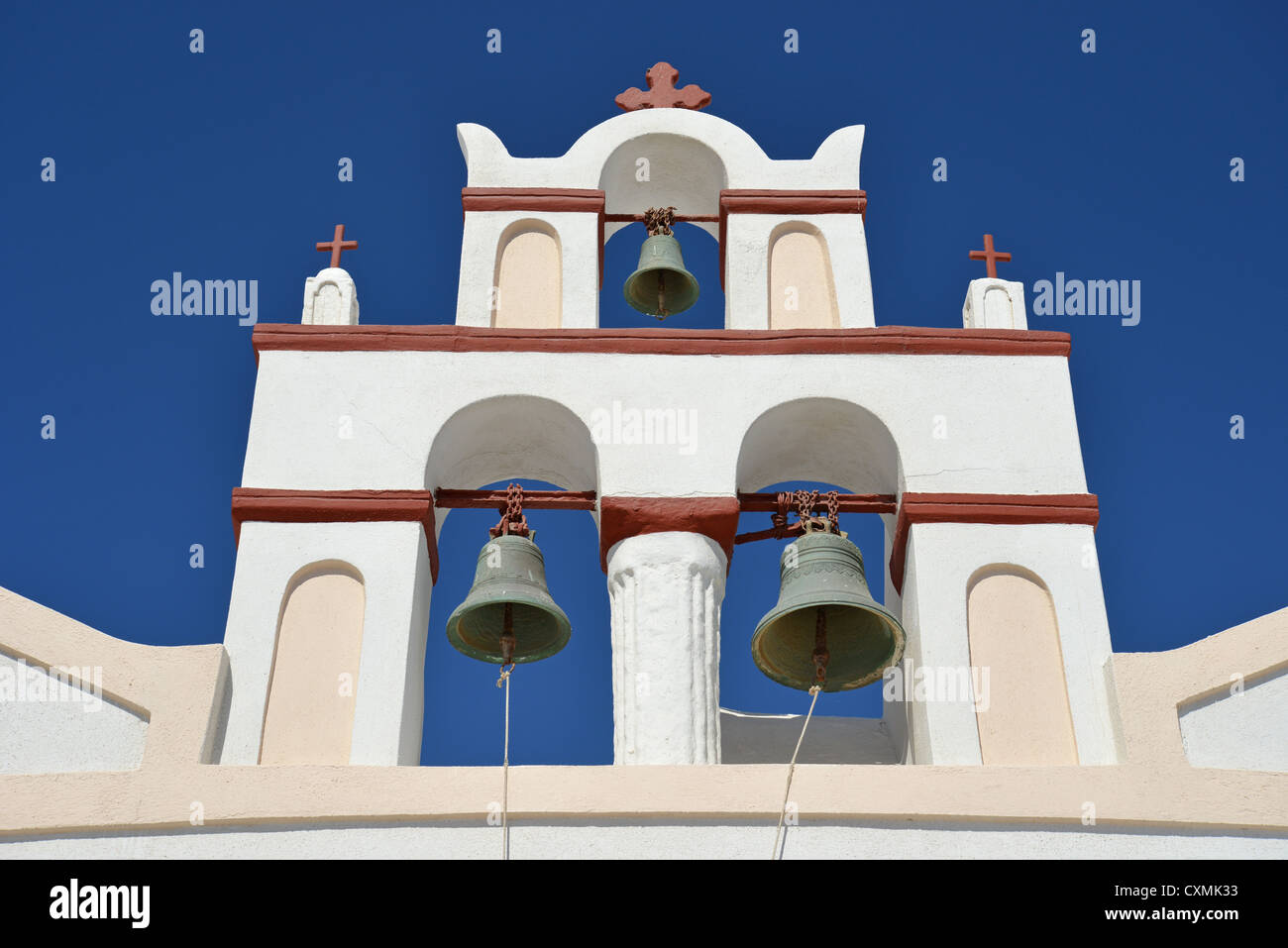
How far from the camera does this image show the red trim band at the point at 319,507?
1014 cm

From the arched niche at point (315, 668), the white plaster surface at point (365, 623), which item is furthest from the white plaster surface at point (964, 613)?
the arched niche at point (315, 668)

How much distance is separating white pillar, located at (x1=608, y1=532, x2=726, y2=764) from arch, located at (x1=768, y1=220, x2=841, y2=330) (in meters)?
1.91

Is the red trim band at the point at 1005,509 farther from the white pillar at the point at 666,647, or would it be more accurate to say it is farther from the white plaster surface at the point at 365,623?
the white plaster surface at the point at 365,623

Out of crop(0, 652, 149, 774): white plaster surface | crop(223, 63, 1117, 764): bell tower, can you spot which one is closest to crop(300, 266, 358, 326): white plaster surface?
crop(223, 63, 1117, 764): bell tower

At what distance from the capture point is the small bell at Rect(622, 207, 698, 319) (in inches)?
486

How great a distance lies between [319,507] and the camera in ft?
33.3

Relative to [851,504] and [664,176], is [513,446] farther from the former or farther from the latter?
[664,176]

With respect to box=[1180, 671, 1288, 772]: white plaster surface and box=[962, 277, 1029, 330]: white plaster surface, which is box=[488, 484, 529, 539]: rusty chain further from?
box=[1180, 671, 1288, 772]: white plaster surface

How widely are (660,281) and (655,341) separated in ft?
5.74

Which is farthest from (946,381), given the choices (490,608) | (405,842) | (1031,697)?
(405,842)

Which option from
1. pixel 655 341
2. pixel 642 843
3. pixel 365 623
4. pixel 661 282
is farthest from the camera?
pixel 661 282

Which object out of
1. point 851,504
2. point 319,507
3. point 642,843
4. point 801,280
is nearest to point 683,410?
point 851,504

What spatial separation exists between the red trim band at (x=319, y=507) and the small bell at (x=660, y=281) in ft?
9.13
